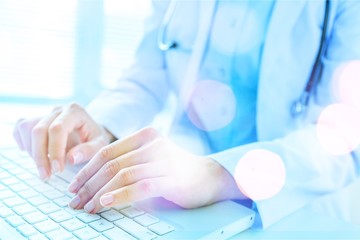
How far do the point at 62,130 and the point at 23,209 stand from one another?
0.23m

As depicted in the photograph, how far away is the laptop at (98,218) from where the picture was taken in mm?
508

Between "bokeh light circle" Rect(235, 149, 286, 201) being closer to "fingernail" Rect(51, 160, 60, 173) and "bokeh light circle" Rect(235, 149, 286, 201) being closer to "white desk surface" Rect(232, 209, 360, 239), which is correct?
"white desk surface" Rect(232, 209, 360, 239)

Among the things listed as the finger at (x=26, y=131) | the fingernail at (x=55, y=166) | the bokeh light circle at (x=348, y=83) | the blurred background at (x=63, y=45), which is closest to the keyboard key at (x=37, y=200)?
the fingernail at (x=55, y=166)

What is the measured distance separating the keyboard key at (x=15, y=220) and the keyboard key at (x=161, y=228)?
0.57 ft

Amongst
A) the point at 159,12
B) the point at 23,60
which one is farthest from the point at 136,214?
the point at 23,60

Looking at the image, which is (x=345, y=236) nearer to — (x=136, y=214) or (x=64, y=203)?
(x=136, y=214)

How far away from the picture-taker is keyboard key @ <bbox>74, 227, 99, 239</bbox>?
49cm

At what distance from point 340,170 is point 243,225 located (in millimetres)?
312

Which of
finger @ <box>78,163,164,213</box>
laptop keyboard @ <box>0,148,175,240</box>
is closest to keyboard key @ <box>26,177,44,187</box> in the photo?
laptop keyboard @ <box>0,148,175,240</box>

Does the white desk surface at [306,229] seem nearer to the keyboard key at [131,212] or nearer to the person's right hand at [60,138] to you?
the keyboard key at [131,212]

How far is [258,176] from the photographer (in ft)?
2.24

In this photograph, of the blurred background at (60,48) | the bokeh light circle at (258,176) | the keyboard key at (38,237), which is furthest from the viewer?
the blurred background at (60,48)

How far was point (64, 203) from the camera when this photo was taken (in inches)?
23.4

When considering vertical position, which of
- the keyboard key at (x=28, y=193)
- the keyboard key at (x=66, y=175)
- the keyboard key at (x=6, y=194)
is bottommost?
the keyboard key at (x=66, y=175)
